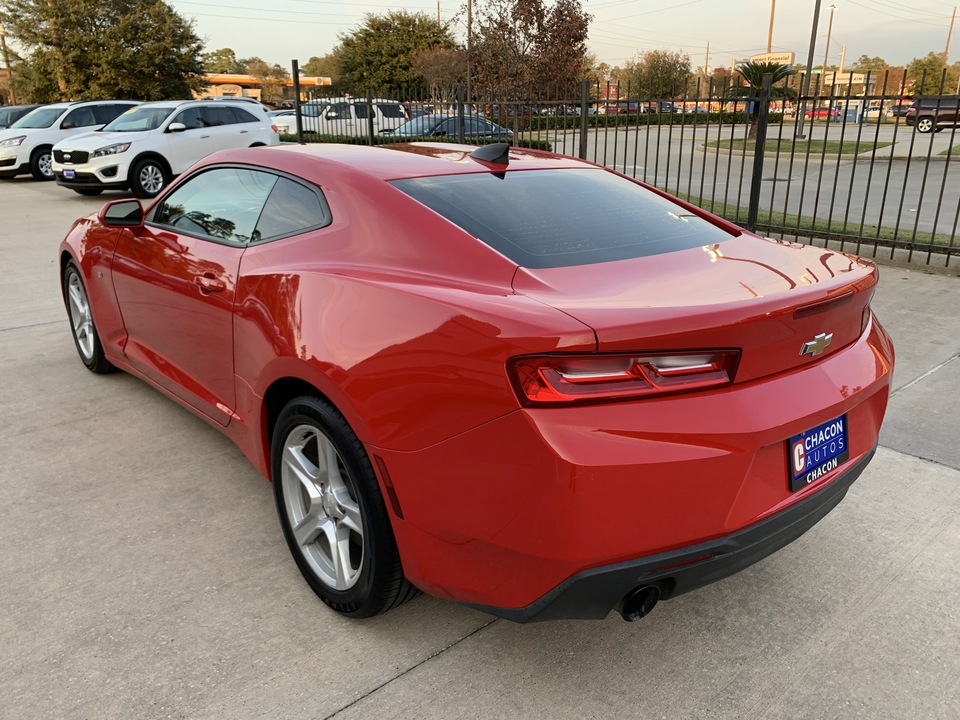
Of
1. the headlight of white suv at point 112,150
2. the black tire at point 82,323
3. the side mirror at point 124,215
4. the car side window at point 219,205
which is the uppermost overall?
the car side window at point 219,205

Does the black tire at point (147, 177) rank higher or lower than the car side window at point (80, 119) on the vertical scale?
lower

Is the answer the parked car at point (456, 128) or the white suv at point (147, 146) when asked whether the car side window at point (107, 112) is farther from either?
the parked car at point (456, 128)

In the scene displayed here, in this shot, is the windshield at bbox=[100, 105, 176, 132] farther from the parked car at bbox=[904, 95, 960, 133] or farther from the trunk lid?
the trunk lid

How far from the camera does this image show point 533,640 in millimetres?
2494

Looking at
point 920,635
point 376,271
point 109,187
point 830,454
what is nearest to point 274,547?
point 376,271

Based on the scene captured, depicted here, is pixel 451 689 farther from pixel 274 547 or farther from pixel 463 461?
pixel 274 547

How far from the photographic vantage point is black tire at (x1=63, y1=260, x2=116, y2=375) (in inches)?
185

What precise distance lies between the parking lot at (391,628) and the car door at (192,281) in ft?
1.63

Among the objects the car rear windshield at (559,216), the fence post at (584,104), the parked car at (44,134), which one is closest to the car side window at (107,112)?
the parked car at (44,134)

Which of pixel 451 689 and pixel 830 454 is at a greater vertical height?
pixel 830 454

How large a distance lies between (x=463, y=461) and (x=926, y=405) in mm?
3385

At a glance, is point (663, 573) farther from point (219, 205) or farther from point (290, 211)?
point (219, 205)

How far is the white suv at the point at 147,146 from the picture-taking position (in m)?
13.4

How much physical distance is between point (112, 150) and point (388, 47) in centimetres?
4668
